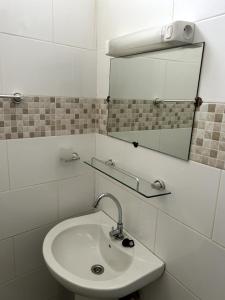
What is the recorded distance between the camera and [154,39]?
0.86 m

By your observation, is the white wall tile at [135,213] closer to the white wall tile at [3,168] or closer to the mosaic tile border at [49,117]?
the mosaic tile border at [49,117]

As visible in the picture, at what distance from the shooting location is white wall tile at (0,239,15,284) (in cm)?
122

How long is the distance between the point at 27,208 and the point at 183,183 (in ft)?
2.74

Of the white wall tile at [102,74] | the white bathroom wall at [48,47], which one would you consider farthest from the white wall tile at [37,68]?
the white wall tile at [102,74]

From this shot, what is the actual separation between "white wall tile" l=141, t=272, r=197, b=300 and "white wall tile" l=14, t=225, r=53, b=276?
622 millimetres

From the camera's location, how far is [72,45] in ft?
4.00

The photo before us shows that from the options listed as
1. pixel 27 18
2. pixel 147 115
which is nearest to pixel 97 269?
pixel 147 115

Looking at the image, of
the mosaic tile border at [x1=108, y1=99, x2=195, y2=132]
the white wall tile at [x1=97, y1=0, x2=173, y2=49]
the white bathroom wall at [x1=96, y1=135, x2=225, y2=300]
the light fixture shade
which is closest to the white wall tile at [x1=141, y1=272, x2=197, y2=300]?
the white bathroom wall at [x1=96, y1=135, x2=225, y2=300]

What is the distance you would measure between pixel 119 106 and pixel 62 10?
0.55 m

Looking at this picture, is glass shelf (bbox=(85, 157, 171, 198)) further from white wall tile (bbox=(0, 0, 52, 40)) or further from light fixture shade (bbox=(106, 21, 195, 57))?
white wall tile (bbox=(0, 0, 52, 40))

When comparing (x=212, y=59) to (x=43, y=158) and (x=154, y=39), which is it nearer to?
(x=154, y=39)

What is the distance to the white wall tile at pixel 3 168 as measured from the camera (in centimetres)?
111

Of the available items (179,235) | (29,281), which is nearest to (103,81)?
(179,235)

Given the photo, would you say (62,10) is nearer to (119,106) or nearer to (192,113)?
(119,106)
